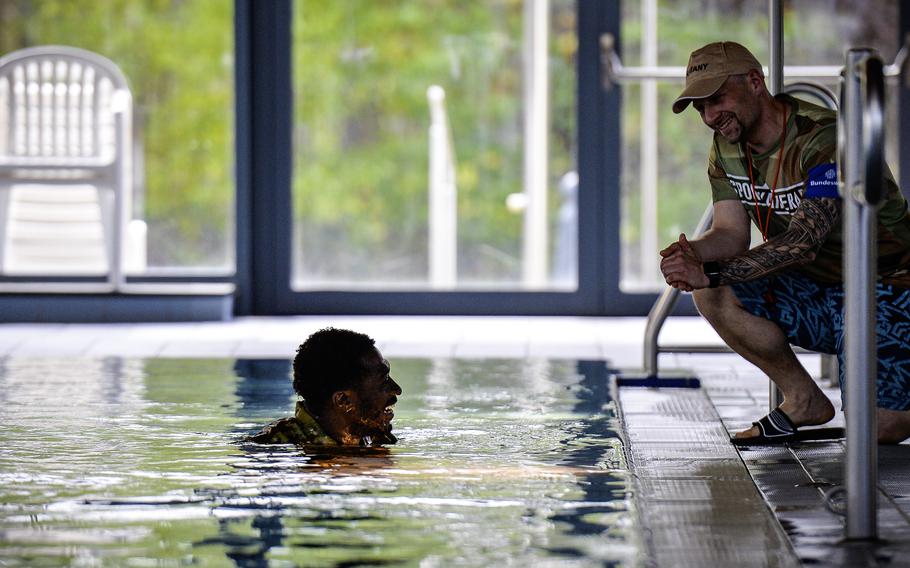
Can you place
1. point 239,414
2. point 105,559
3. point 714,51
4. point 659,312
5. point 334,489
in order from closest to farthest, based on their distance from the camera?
point 105,559
point 334,489
point 714,51
point 239,414
point 659,312

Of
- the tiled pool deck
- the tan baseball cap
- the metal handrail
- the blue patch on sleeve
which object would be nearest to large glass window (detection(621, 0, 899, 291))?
the metal handrail

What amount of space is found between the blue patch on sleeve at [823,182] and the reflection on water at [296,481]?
732 mm

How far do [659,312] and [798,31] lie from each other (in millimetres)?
2508

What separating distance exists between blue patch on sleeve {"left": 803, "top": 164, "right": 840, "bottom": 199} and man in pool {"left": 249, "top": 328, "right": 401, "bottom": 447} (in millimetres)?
1019

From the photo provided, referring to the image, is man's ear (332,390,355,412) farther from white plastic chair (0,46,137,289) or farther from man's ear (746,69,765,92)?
white plastic chair (0,46,137,289)

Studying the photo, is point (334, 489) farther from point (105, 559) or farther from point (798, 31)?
point (798, 31)

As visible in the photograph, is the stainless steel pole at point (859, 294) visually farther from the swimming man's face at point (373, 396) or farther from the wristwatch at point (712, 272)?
the swimming man's face at point (373, 396)

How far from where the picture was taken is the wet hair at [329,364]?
11.2ft

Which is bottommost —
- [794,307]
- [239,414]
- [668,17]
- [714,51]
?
[239,414]

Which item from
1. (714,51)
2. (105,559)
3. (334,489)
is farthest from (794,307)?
(105,559)

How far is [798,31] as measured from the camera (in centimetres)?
658

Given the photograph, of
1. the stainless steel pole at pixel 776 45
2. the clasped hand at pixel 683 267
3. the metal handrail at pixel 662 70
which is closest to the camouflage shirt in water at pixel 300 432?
the clasped hand at pixel 683 267

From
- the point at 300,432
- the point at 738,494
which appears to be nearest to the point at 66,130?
the point at 300,432

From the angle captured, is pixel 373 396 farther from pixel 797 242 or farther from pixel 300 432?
pixel 797 242
